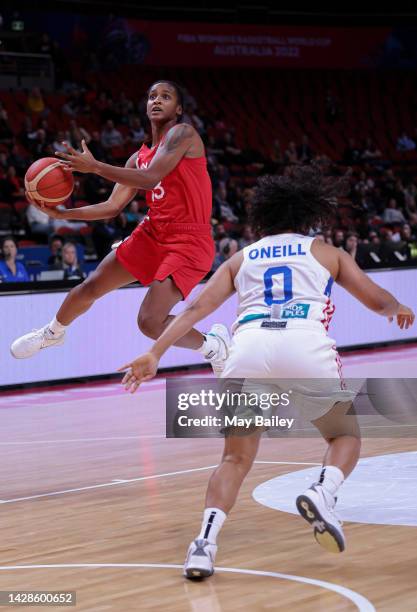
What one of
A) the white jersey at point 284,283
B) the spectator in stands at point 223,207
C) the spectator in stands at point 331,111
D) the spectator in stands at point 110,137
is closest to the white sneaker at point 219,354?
the white jersey at point 284,283

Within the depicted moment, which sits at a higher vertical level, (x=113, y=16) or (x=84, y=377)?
(x=113, y=16)

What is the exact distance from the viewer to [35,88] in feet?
61.9

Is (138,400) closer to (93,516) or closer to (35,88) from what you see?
(93,516)

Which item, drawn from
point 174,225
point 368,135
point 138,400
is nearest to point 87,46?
point 368,135

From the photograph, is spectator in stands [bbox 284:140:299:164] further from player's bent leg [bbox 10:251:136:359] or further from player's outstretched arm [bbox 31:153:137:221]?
player's bent leg [bbox 10:251:136:359]

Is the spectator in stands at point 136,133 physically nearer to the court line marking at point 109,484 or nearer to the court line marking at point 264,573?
the court line marking at point 109,484

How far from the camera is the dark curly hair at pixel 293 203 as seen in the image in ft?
14.7

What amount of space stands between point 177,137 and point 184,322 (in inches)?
87.0

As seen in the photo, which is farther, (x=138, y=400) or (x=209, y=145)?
(x=209, y=145)

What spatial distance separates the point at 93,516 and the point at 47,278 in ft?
19.9

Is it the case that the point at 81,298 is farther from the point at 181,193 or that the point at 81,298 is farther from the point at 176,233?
the point at 181,193

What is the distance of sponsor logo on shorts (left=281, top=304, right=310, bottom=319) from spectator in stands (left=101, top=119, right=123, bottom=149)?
1436 cm

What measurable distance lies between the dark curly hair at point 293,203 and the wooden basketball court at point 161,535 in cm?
138

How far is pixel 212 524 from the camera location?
13.9ft
